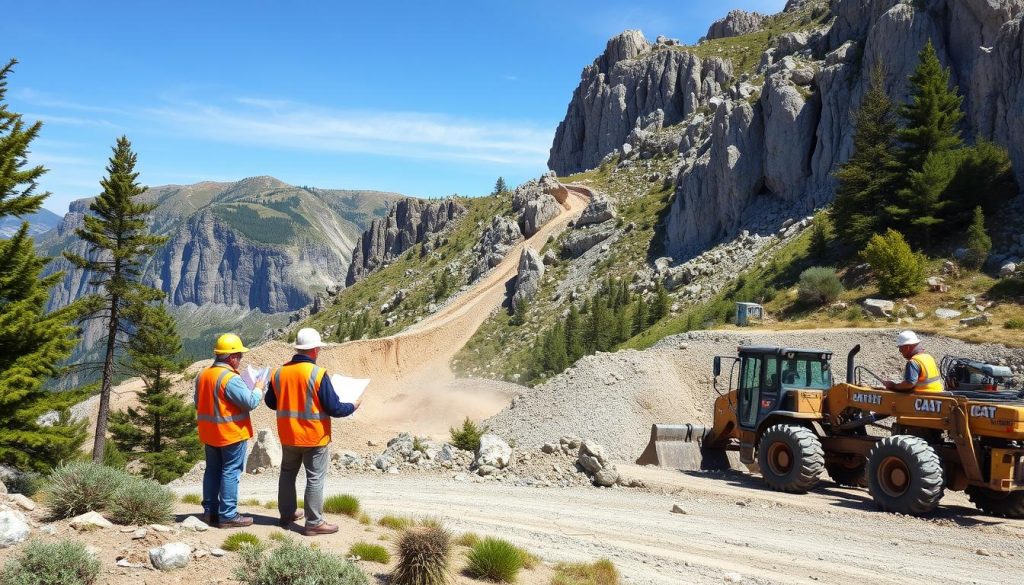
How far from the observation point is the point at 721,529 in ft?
39.0

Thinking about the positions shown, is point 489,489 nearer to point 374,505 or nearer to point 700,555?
point 374,505

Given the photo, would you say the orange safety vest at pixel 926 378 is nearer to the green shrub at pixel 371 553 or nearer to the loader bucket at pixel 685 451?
the loader bucket at pixel 685 451

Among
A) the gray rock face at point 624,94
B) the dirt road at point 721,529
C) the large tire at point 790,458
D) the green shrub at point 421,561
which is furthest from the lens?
the gray rock face at point 624,94

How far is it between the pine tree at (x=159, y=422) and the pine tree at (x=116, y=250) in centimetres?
757

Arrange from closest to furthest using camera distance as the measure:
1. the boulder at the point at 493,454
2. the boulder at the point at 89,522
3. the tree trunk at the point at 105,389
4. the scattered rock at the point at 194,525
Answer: the boulder at the point at 89,522 < the scattered rock at the point at 194,525 < the boulder at the point at 493,454 < the tree trunk at the point at 105,389

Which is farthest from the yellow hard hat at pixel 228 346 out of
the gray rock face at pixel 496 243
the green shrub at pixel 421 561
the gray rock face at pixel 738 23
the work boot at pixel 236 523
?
the gray rock face at pixel 738 23

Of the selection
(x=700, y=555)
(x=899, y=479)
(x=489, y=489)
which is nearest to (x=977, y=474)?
(x=899, y=479)

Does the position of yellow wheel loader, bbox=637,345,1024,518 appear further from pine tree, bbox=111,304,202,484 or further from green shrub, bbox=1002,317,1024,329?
pine tree, bbox=111,304,202,484

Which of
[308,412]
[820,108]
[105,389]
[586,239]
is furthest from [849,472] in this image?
[586,239]

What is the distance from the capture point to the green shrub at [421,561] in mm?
6703

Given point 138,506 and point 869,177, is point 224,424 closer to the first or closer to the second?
point 138,506

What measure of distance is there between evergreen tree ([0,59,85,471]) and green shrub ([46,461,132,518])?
7650 millimetres

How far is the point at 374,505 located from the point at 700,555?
604cm

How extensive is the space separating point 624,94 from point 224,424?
112259 millimetres
